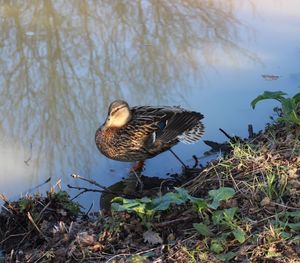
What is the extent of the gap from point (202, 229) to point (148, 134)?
1.76m

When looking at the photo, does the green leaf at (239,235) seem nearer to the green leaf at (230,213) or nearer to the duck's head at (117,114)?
the green leaf at (230,213)

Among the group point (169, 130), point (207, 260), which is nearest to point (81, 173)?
point (169, 130)

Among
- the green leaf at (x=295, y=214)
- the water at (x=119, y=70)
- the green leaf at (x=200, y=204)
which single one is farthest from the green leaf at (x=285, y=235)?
the water at (x=119, y=70)

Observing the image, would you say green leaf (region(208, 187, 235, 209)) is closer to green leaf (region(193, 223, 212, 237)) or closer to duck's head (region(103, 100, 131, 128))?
green leaf (region(193, 223, 212, 237))

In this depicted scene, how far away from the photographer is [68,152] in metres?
4.86

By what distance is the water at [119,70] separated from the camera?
4934 millimetres

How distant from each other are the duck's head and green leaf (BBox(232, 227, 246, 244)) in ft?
6.56

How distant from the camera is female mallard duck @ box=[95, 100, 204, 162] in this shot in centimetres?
487

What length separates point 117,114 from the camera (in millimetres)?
4973

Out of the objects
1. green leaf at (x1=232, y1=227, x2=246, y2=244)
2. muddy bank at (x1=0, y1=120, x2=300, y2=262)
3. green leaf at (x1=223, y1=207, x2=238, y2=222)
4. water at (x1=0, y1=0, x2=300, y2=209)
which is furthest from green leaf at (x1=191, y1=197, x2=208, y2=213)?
water at (x1=0, y1=0, x2=300, y2=209)

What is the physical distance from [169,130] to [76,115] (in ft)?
3.11

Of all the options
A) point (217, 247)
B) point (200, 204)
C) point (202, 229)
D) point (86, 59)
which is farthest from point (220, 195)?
point (86, 59)

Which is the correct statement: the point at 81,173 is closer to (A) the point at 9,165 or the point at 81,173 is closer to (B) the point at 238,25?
(A) the point at 9,165

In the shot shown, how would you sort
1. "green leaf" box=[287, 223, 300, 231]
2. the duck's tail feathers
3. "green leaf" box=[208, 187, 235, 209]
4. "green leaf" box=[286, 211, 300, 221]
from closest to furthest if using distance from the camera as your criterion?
"green leaf" box=[287, 223, 300, 231], "green leaf" box=[286, 211, 300, 221], "green leaf" box=[208, 187, 235, 209], the duck's tail feathers
